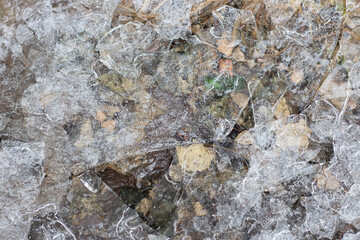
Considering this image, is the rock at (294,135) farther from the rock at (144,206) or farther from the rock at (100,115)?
the rock at (100,115)

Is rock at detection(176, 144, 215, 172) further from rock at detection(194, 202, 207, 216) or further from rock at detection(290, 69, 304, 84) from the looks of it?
rock at detection(290, 69, 304, 84)

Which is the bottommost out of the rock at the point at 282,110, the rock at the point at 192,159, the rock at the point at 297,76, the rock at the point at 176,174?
the rock at the point at 176,174

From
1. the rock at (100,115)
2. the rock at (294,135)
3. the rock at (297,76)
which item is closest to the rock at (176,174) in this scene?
the rock at (100,115)

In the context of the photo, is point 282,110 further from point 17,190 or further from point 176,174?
point 17,190

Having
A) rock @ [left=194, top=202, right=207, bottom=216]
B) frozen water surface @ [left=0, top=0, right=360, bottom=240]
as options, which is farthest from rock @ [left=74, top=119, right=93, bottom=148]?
rock @ [left=194, top=202, right=207, bottom=216]

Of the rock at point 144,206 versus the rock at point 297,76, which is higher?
the rock at point 297,76

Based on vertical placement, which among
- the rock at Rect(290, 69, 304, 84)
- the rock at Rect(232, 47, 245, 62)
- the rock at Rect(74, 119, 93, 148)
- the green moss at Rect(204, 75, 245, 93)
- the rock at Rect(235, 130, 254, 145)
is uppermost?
the rock at Rect(232, 47, 245, 62)

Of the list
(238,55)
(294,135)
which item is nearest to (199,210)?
(294,135)
